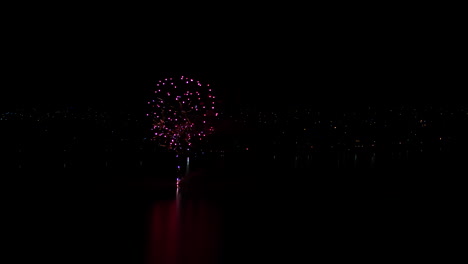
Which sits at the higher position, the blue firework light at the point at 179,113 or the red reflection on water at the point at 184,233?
the blue firework light at the point at 179,113

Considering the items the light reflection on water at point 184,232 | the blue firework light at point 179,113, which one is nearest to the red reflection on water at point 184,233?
the light reflection on water at point 184,232

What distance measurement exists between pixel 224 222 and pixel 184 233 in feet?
1.07

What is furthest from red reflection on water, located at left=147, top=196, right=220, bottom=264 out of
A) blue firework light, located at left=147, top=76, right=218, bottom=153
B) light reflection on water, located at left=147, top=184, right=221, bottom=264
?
blue firework light, located at left=147, top=76, right=218, bottom=153

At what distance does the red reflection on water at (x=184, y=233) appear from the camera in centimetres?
227

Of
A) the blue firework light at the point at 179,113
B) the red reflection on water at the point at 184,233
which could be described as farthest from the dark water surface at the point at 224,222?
the blue firework light at the point at 179,113

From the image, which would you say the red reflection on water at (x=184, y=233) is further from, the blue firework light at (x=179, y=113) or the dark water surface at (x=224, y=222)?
the blue firework light at (x=179, y=113)

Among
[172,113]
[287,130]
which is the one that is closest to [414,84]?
[287,130]

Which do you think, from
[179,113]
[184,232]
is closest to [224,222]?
[184,232]

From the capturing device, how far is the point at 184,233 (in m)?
2.70

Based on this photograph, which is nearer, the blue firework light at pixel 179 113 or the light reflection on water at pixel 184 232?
the light reflection on water at pixel 184 232

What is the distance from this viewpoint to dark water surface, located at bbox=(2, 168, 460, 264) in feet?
7.58

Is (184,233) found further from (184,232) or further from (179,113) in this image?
(179,113)

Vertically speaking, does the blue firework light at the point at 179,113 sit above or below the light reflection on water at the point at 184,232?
above

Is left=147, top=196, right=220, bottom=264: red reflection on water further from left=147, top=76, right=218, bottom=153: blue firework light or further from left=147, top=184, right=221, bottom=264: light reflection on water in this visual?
left=147, top=76, right=218, bottom=153: blue firework light
